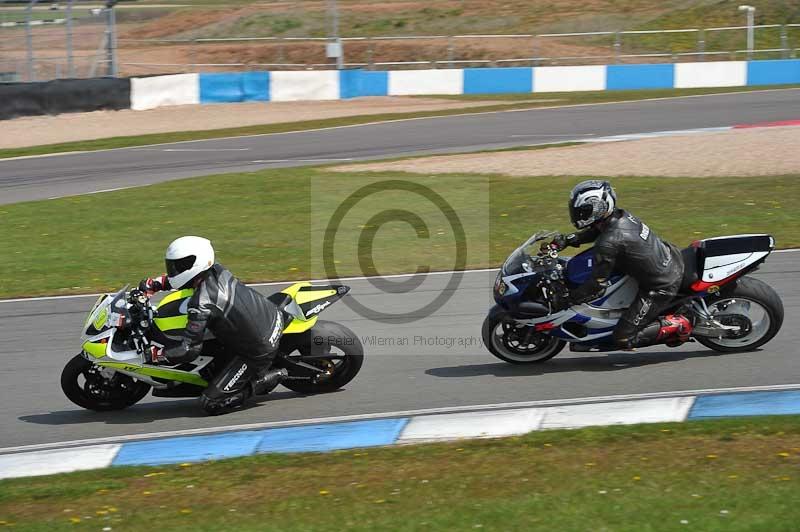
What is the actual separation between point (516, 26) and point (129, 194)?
27127mm

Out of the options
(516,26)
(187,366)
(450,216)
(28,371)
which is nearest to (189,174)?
(450,216)

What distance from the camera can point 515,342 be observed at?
8883 millimetres

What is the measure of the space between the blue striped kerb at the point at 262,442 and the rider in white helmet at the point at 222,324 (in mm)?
496

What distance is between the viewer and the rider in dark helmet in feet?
27.7

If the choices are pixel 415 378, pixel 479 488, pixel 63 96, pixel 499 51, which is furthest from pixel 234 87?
pixel 479 488

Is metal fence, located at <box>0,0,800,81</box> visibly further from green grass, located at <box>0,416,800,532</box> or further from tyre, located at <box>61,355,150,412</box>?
green grass, located at <box>0,416,800,532</box>

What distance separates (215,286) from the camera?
786cm

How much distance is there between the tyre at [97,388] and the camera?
27.0 feet

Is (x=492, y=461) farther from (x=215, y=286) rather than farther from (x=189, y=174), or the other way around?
(x=189, y=174)

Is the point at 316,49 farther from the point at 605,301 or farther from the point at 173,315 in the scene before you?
the point at 173,315

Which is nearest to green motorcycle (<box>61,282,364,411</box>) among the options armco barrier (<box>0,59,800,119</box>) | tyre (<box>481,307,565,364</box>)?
tyre (<box>481,307,565,364</box>)

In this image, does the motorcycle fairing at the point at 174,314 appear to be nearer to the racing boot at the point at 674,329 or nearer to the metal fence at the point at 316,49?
the racing boot at the point at 674,329

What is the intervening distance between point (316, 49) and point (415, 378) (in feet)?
108

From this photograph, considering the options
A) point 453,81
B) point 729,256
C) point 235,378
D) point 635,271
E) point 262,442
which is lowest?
point 262,442
